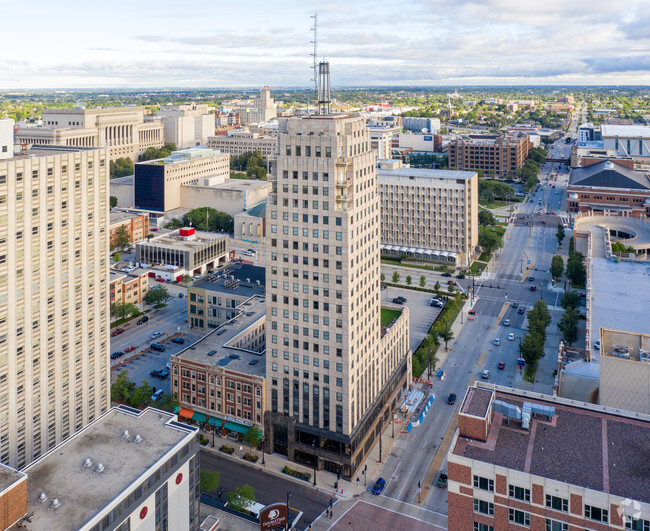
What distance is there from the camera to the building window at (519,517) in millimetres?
51094

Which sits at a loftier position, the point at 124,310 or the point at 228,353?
the point at 228,353

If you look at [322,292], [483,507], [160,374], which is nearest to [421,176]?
[160,374]

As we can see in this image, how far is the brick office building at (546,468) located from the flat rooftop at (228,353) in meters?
35.3

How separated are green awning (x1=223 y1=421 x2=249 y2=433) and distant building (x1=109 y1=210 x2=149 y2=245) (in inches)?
4291

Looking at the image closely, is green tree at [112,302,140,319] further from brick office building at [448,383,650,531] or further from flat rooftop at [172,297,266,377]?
brick office building at [448,383,650,531]

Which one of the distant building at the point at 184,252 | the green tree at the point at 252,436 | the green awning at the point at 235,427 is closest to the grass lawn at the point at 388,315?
the green awning at the point at 235,427

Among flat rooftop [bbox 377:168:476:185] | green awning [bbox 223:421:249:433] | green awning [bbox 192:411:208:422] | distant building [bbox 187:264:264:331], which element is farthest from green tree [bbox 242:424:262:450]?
flat rooftop [bbox 377:168:476:185]

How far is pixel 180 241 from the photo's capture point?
168000 millimetres

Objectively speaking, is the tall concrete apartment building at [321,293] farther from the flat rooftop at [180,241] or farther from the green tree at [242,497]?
the flat rooftop at [180,241]

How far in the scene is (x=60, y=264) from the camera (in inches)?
2714

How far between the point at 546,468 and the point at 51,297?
2131 inches

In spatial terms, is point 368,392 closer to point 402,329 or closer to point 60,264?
point 402,329

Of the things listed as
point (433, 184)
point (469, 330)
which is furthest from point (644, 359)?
point (433, 184)

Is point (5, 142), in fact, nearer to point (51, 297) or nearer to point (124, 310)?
point (51, 297)
